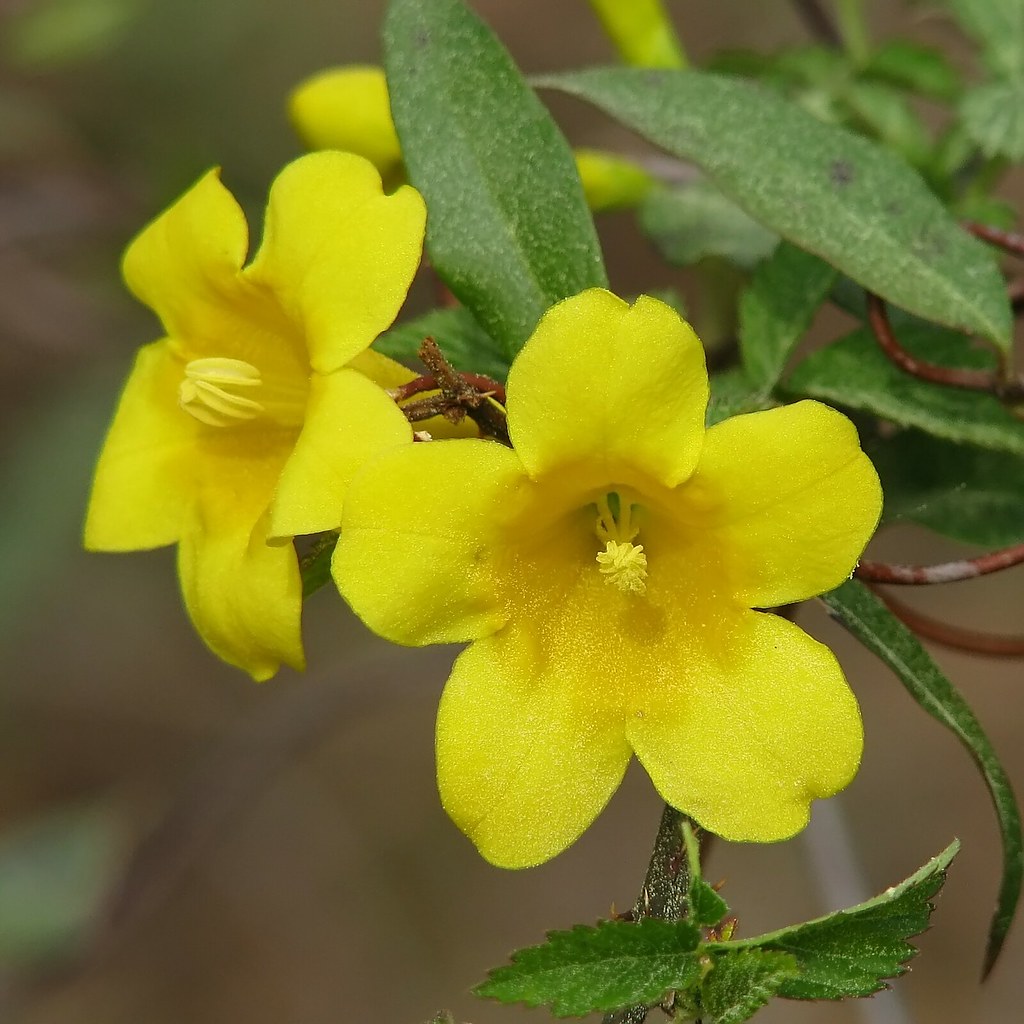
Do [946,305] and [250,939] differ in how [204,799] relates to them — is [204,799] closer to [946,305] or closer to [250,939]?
[250,939]

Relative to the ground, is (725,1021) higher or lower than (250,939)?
higher

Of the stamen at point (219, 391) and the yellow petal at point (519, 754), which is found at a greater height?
the stamen at point (219, 391)

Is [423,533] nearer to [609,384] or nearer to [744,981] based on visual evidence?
[609,384]

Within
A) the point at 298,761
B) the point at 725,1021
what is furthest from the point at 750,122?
the point at 298,761

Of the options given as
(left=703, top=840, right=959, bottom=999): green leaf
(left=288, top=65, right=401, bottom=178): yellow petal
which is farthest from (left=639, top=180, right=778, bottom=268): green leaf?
(left=703, top=840, right=959, bottom=999): green leaf

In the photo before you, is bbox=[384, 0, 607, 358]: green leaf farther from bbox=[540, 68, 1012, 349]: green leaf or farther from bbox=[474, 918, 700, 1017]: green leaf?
bbox=[474, 918, 700, 1017]: green leaf

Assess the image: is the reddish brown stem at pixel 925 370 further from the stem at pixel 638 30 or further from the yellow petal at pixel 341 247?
the stem at pixel 638 30

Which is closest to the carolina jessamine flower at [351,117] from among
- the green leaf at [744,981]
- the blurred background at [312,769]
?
the green leaf at [744,981]
